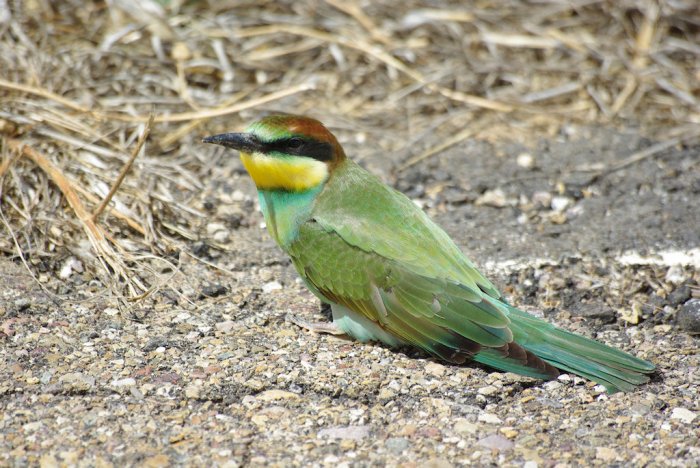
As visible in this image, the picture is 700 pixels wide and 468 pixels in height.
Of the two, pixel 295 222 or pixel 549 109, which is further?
pixel 549 109

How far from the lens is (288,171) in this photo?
3.19m

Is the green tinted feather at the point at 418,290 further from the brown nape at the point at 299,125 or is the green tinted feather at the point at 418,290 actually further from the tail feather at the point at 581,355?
the brown nape at the point at 299,125

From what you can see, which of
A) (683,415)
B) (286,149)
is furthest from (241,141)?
(683,415)

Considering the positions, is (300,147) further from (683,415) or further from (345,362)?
(683,415)

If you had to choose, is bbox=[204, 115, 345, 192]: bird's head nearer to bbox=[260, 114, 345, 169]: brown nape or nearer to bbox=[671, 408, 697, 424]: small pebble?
bbox=[260, 114, 345, 169]: brown nape

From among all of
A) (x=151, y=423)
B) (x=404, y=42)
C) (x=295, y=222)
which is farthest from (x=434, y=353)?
(x=404, y=42)

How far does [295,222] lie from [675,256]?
1.65 meters

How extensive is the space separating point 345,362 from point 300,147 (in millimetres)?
A: 814

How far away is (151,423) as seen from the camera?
2475mm

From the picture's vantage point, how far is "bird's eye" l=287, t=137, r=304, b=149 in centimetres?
316

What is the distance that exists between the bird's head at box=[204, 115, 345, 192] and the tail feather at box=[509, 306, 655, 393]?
91 centimetres

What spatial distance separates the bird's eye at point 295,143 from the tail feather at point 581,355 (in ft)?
3.23

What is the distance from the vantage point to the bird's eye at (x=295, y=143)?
316 cm

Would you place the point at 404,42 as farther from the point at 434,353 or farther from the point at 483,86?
the point at 434,353
